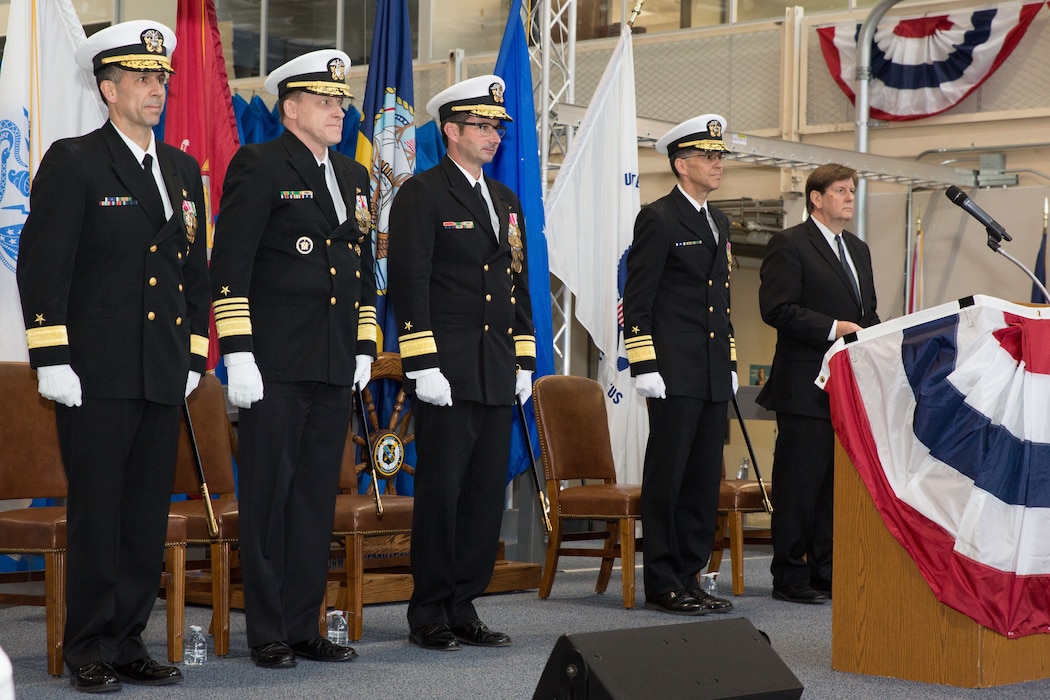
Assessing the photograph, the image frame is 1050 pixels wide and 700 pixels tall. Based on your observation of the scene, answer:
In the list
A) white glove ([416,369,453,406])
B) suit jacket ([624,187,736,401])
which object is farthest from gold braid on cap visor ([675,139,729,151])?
white glove ([416,369,453,406])

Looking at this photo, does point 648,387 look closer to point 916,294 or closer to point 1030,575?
point 1030,575

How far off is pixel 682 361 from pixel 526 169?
1517 mm

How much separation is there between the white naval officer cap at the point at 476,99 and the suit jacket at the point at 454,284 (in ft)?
0.54

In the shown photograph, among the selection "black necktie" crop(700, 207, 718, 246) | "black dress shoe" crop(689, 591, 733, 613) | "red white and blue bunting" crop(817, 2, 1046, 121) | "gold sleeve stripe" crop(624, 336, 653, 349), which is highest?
"red white and blue bunting" crop(817, 2, 1046, 121)

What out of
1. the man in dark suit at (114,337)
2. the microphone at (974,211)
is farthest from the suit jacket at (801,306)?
the man in dark suit at (114,337)

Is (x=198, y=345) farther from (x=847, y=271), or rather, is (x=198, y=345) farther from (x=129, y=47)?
(x=847, y=271)

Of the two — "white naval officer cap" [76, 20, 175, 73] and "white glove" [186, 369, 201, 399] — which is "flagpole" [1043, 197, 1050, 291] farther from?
"white naval officer cap" [76, 20, 175, 73]

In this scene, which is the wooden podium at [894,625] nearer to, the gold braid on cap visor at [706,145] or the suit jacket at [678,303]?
the suit jacket at [678,303]

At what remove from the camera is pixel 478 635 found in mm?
3869

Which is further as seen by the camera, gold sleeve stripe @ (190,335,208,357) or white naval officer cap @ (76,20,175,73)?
gold sleeve stripe @ (190,335,208,357)

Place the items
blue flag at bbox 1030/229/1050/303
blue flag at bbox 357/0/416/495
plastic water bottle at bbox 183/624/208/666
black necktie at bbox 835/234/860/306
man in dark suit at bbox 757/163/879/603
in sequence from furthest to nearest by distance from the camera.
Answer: blue flag at bbox 1030/229/1050/303, blue flag at bbox 357/0/416/495, black necktie at bbox 835/234/860/306, man in dark suit at bbox 757/163/879/603, plastic water bottle at bbox 183/624/208/666

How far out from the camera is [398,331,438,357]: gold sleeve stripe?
3746 mm

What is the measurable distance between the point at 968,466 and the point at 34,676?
2353 mm

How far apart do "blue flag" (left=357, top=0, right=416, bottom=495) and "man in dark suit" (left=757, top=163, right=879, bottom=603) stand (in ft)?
4.88
